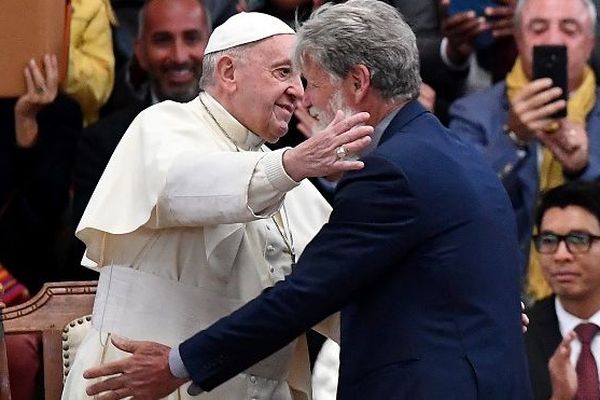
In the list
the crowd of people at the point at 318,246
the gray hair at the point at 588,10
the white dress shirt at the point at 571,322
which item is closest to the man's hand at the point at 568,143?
the crowd of people at the point at 318,246

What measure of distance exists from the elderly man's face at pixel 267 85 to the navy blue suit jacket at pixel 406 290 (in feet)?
1.70

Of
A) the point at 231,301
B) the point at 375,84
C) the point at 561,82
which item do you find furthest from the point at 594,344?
the point at 375,84

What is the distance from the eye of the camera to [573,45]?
6.36 m

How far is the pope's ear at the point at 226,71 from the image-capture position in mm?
4434

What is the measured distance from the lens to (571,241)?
5742mm

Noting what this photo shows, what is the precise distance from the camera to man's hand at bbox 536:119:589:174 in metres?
6.05

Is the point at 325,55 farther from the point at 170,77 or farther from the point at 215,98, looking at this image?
the point at 170,77

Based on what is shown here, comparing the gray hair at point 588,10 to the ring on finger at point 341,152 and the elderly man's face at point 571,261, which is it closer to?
the elderly man's face at point 571,261

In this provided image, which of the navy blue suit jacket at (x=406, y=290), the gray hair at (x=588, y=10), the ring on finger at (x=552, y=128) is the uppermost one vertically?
the navy blue suit jacket at (x=406, y=290)

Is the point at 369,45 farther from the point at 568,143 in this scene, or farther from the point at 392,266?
the point at 568,143

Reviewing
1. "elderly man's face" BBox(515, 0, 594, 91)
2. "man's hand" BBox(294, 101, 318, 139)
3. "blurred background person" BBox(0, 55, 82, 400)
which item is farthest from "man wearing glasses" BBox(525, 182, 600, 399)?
"blurred background person" BBox(0, 55, 82, 400)

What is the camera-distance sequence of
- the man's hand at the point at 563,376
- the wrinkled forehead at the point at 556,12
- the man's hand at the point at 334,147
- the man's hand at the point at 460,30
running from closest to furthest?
the man's hand at the point at 334,147
the man's hand at the point at 563,376
the wrinkled forehead at the point at 556,12
the man's hand at the point at 460,30

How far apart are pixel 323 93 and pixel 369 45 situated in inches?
6.8

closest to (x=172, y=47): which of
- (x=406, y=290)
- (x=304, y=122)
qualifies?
(x=304, y=122)
